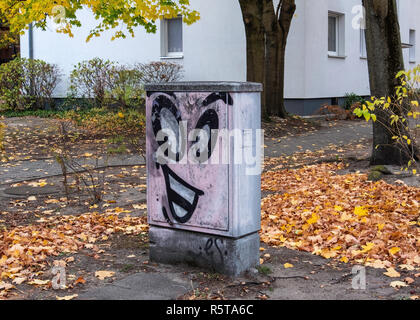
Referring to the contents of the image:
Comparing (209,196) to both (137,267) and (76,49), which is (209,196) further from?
(76,49)

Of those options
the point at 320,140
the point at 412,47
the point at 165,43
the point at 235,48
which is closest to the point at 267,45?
the point at 235,48

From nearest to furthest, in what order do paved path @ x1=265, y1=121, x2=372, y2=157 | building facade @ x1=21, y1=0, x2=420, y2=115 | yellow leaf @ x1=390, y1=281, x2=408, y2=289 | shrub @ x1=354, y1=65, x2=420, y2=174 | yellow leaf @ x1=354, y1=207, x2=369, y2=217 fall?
1. yellow leaf @ x1=390, y1=281, x2=408, y2=289
2. yellow leaf @ x1=354, y1=207, x2=369, y2=217
3. shrub @ x1=354, y1=65, x2=420, y2=174
4. paved path @ x1=265, y1=121, x2=372, y2=157
5. building facade @ x1=21, y1=0, x2=420, y2=115

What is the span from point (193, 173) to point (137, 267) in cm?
98

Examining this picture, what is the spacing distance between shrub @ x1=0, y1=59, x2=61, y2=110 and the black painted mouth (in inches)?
702

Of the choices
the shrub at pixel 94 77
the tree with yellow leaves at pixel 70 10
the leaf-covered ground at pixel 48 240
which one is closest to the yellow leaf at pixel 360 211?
the leaf-covered ground at pixel 48 240

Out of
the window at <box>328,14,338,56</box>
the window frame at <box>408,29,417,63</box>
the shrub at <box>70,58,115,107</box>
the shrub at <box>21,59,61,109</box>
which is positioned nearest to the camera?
the shrub at <box>70,58,115,107</box>

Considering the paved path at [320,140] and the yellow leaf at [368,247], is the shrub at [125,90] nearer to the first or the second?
the paved path at [320,140]

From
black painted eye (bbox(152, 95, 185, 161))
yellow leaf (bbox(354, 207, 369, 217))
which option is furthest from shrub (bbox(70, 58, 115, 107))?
black painted eye (bbox(152, 95, 185, 161))

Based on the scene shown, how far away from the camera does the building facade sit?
65.7ft

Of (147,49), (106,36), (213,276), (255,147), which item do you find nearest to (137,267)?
(213,276)

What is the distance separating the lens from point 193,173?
5.11 meters

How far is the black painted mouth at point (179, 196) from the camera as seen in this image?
5137 millimetres

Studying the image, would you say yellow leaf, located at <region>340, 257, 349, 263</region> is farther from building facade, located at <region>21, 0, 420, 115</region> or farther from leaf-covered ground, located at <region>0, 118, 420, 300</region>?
building facade, located at <region>21, 0, 420, 115</region>

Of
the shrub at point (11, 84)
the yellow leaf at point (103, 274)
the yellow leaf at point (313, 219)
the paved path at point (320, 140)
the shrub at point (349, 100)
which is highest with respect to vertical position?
the shrub at point (11, 84)
